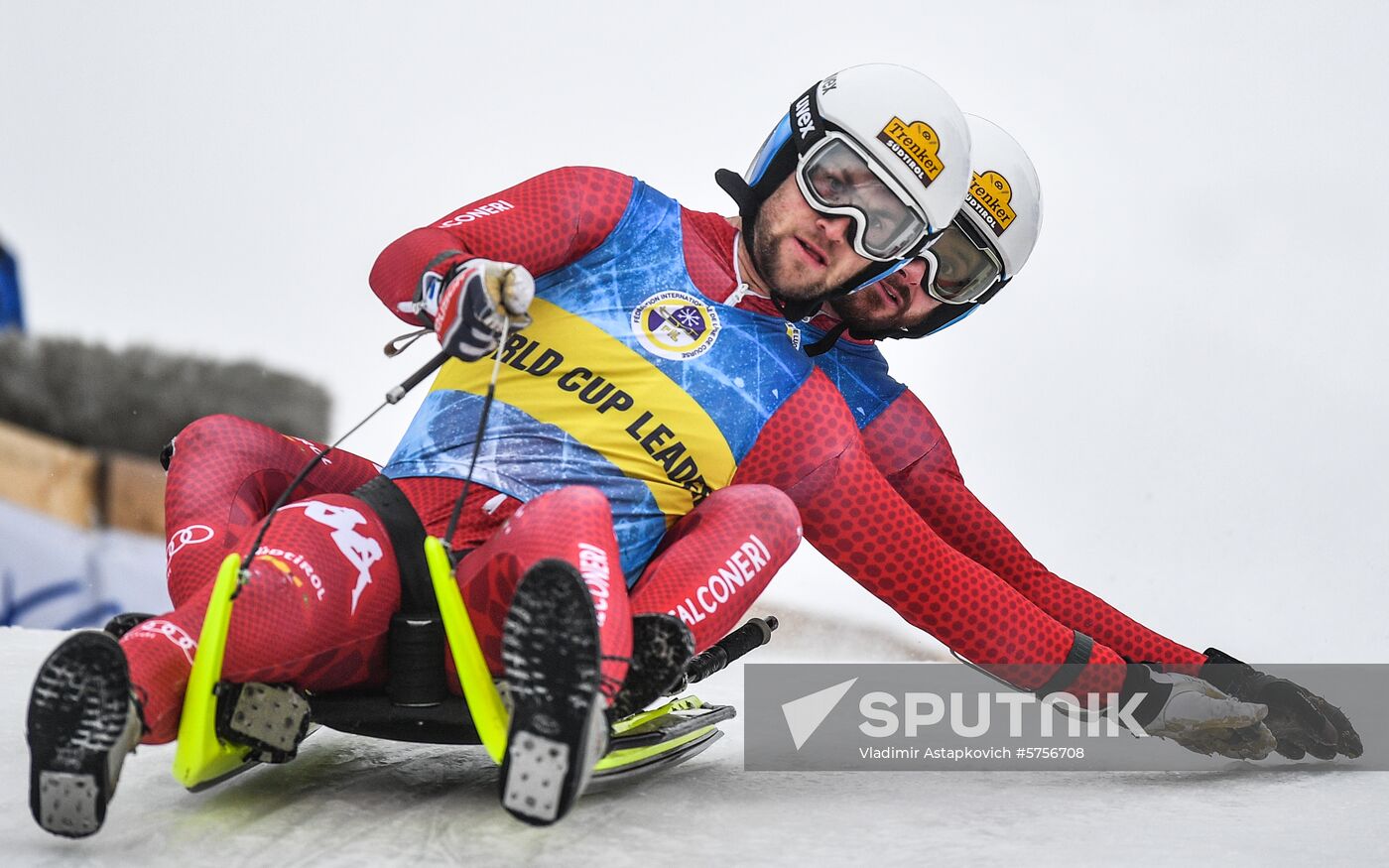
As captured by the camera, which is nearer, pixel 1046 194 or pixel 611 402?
pixel 611 402

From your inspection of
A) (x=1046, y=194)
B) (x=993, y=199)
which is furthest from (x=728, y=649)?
(x=1046, y=194)

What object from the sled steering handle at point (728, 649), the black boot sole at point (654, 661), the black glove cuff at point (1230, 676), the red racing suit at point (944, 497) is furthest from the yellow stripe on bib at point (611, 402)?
the black glove cuff at point (1230, 676)

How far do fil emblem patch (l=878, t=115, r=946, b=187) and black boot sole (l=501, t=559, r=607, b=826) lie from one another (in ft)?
3.84

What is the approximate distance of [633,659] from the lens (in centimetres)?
186

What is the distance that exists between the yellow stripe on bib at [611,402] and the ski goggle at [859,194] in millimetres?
435

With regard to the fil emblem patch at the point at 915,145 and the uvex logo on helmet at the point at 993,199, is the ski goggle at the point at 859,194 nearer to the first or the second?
the fil emblem patch at the point at 915,145

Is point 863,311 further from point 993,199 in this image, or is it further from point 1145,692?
point 1145,692

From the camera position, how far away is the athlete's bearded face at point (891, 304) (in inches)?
104

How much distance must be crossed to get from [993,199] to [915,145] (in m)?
0.60

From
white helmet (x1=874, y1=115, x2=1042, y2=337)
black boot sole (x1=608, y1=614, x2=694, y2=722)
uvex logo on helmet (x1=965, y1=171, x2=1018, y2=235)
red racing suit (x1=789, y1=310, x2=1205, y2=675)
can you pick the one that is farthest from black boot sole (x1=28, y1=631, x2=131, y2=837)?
uvex logo on helmet (x1=965, y1=171, x2=1018, y2=235)

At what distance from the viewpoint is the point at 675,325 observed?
231 centimetres

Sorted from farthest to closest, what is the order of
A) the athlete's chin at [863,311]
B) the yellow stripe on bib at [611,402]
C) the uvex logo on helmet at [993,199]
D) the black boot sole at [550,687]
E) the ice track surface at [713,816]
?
the uvex logo on helmet at [993,199] < the athlete's chin at [863,311] < the yellow stripe on bib at [611,402] < the ice track surface at [713,816] < the black boot sole at [550,687]

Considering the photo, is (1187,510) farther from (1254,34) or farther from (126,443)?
(126,443)

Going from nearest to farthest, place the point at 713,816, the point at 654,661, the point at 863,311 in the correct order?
the point at 654,661 → the point at 713,816 → the point at 863,311
